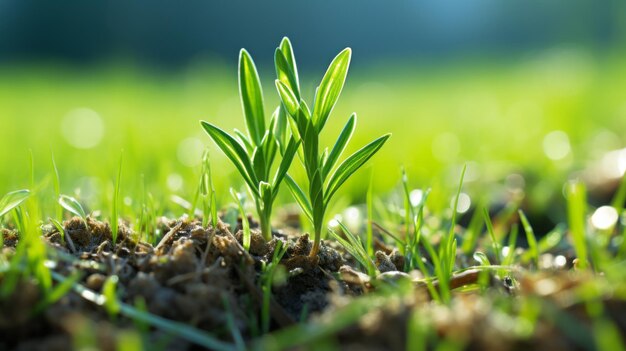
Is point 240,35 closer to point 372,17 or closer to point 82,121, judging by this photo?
point 372,17

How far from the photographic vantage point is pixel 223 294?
48.3 inches

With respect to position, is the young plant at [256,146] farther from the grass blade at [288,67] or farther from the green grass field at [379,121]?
the green grass field at [379,121]

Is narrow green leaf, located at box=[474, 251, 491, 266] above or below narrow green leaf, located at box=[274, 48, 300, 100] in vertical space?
below

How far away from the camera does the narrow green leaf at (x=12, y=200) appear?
1.44m

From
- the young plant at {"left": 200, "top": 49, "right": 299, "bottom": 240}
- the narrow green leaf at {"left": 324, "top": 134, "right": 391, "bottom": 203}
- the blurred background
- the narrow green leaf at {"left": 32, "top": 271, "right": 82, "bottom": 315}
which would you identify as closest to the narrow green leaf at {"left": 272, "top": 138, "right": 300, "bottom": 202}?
the young plant at {"left": 200, "top": 49, "right": 299, "bottom": 240}

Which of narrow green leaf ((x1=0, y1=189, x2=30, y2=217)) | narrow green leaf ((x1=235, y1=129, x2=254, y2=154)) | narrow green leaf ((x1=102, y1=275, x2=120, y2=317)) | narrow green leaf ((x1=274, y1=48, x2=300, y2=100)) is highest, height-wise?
narrow green leaf ((x1=274, y1=48, x2=300, y2=100))

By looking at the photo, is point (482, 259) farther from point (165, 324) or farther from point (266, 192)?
point (165, 324)

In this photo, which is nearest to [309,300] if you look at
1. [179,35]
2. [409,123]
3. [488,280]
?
[488,280]

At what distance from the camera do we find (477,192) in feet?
9.01

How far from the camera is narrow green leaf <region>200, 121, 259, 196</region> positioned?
1.48m

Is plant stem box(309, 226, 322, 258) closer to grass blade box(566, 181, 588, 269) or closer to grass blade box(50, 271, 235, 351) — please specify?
grass blade box(50, 271, 235, 351)

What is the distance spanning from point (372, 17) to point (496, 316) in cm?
1629

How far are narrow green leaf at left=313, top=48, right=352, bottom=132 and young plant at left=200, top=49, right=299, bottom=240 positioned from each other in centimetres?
8

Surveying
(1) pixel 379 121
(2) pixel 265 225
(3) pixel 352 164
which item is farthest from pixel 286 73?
(1) pixel 379 121
